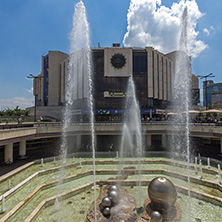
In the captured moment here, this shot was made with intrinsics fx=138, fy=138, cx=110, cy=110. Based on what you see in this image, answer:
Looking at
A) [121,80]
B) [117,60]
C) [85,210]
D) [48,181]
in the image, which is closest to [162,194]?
[85,210]

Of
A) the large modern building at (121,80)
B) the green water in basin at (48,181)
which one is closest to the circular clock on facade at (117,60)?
the large modern building at (121,80)

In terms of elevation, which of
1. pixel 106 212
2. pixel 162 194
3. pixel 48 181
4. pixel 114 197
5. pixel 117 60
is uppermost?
pixel 117 60

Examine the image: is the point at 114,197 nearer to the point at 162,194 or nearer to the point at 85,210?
the point at 85,210

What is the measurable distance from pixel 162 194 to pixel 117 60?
3772cm

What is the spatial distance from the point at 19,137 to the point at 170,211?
16.1 m

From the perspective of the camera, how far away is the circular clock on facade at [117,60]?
39.7 meters

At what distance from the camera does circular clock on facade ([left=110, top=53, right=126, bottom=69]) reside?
3969 centimetres

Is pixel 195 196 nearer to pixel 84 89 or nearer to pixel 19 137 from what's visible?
pixel 19 137

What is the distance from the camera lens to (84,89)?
4072 cm

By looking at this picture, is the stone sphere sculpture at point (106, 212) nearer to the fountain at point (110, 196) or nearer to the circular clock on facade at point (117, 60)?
the fountain at point (110, 196)

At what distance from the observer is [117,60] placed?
130ft

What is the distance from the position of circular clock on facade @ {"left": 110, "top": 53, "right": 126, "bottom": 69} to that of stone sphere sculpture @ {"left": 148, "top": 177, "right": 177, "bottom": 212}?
36.5 meters

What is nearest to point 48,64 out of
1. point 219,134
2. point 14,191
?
point 14,191

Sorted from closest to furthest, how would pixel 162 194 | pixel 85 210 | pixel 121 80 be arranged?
pixel 162 194, pixel 85 210, pixel 121 80
